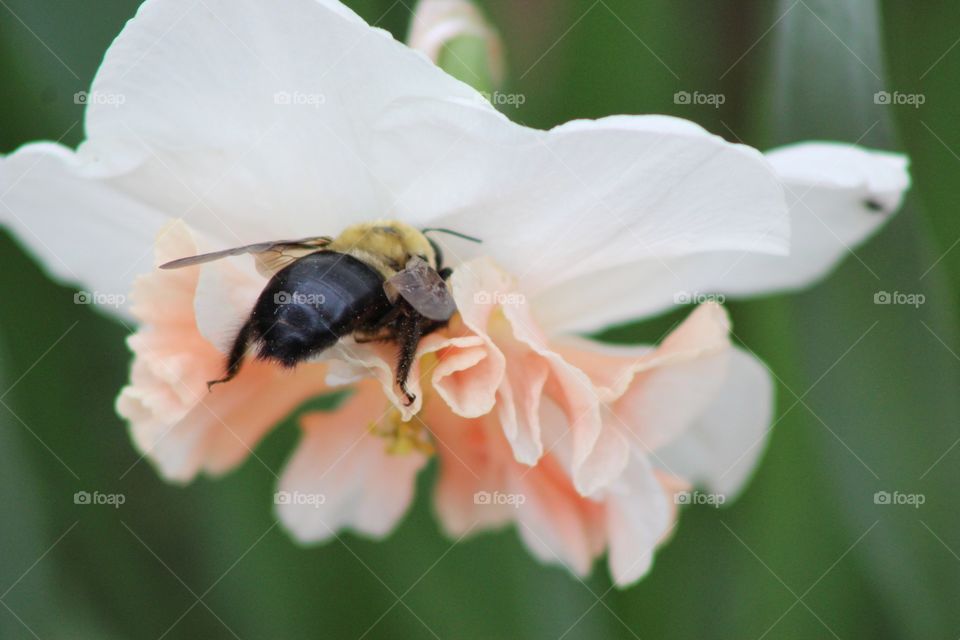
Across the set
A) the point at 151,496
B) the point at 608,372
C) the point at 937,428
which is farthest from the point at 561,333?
the point at 151,496

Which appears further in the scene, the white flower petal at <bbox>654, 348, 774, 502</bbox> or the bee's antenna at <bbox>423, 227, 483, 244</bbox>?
the white flower petal at <bbox>654, 348, 774, 502</bbox>

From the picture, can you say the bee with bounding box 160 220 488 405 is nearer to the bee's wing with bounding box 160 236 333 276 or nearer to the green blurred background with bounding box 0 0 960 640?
the bee's wing with bounding box 160 236 333 276

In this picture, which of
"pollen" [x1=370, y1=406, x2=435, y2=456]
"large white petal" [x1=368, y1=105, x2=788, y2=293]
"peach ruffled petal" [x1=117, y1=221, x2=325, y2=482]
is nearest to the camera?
"large white petal" [x1=368, y1=105, x2=788, y2=293]

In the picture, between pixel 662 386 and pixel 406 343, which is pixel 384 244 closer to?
pixel 406 343

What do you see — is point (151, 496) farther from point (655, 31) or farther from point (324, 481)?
point (655, 31)

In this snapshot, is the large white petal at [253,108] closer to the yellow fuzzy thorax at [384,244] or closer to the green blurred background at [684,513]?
the yellow fuzzy thorax at [384,244]

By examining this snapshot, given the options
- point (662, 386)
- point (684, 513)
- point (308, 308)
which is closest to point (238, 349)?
point (308, 308)

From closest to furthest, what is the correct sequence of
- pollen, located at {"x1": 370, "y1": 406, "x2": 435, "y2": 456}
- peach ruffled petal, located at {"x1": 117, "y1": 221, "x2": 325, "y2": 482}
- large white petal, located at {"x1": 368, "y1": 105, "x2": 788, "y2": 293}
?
1. large white petal, located at {"x1": 368, "y1": 105, "x2": 788, "y2": 293}
2. peach ruffled petal, located at {"x1": 117, "y1": 221, "x2": 325, "y2": 482}
3. pollen, located at {"x1": 370, "y1": 406, "x2": 435, "y2": 456}

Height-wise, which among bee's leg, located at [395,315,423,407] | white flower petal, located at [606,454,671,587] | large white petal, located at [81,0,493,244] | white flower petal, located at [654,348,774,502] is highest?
large white petal, located at [81,0,493,244]

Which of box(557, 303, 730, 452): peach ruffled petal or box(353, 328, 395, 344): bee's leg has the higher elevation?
box(353, 328, 395, 344): bee's leg

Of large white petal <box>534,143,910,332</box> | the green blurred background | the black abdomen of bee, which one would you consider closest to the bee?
the black abdomen of bee
